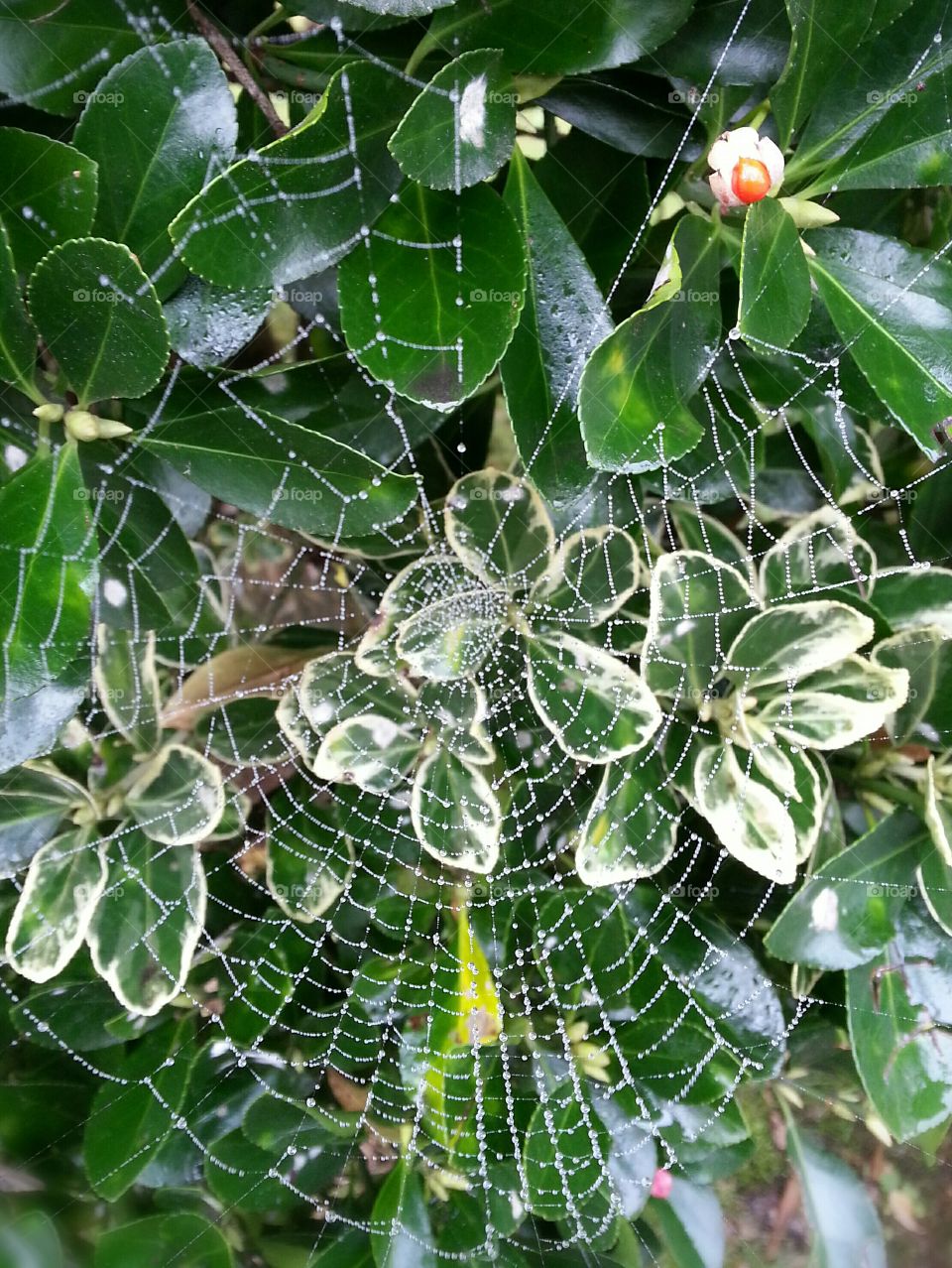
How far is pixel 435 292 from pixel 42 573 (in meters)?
0.20

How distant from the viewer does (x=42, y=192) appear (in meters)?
0.32

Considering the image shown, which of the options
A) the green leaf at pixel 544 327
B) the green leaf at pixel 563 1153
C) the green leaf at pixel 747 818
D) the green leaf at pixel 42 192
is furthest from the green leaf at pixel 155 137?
the green leaf at pixel 563 1153

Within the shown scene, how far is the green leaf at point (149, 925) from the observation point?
47 cm

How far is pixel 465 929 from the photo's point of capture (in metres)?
0.51

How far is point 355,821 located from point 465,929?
9 cm

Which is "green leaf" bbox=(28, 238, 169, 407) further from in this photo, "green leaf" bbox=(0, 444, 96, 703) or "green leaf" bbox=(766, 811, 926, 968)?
"green leaf" bbox=(766, 811, 926, 968)

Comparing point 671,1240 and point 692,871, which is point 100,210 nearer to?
point 692,871

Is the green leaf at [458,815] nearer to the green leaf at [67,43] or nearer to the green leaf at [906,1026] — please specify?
the green leaf at [906,1026]

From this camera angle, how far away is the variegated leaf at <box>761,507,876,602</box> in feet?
1.55

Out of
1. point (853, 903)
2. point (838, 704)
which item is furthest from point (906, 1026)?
point (838, 704)

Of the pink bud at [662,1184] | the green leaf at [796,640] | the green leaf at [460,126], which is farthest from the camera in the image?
the pink bud at [662,1184]

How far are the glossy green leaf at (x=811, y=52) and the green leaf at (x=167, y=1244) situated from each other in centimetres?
65

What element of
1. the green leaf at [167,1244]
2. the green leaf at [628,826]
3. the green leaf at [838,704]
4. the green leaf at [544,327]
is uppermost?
the green leaf at [544,327]

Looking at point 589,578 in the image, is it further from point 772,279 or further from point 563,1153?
point 563,1153
